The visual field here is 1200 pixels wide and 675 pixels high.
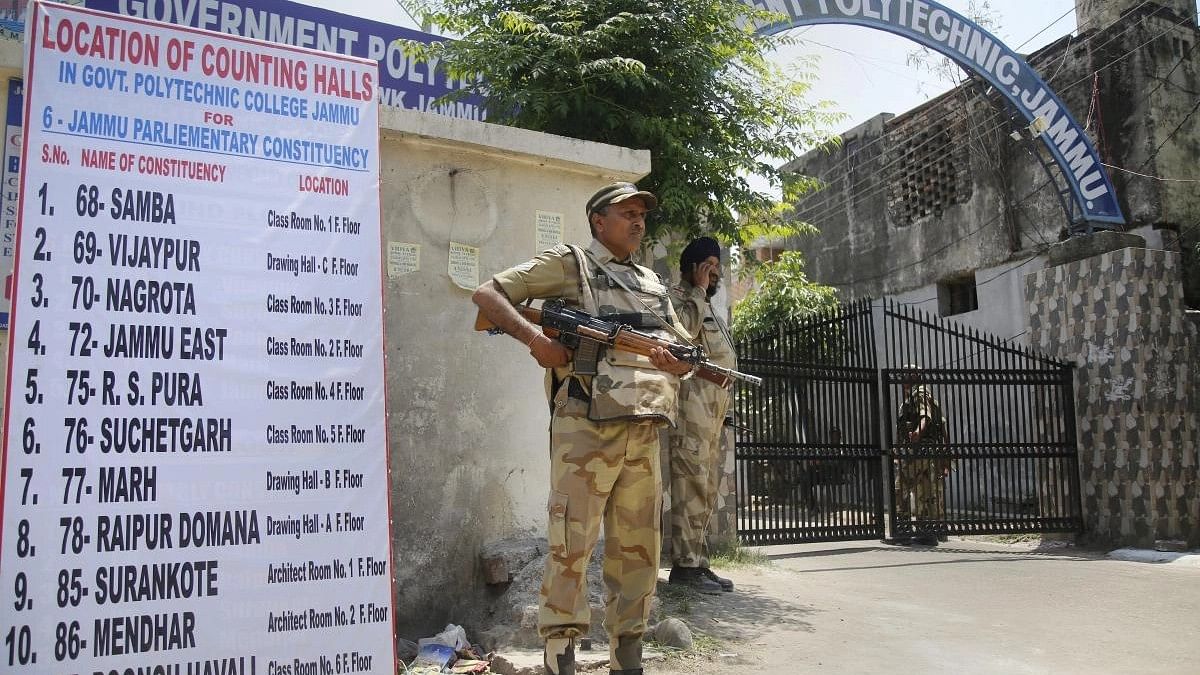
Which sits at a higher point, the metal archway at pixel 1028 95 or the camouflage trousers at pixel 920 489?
the metal archway at pixel 1028 95

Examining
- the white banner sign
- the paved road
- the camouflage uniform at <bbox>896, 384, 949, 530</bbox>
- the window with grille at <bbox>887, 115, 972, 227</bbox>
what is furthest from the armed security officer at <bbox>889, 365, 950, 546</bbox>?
the white banner sign

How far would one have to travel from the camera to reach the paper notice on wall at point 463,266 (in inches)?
164

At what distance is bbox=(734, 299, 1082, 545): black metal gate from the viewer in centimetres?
748

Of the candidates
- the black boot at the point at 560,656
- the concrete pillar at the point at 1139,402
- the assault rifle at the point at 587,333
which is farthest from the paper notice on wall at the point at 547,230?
the concrete pillar at the point at 1139,402

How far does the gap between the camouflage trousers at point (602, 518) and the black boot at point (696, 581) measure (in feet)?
6.22

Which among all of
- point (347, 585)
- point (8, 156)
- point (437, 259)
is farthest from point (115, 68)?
point (347, 585)

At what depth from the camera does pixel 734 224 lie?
18.5 ft

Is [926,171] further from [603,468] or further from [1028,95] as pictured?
[603,468]

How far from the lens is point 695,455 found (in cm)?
508

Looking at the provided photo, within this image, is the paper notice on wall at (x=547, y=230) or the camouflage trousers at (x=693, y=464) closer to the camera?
the paper notice on wall at (x=547, y=230)

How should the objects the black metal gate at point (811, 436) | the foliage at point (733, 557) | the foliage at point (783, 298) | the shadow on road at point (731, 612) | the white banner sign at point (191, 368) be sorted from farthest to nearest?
the foliage at point (783, 298)
the black metal gate at point (811, 436)
the foliage at point (733, 557)
the shadow on road at point (731, 612)
the white banner sign at point (191, 368)

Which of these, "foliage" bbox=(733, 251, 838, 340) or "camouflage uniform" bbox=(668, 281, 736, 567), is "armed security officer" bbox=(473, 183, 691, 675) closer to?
"camouflage uniform" bbox=(668, 281, 736, 567)

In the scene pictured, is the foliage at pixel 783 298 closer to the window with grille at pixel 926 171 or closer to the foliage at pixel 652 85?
the window with grille at pixel 926 171

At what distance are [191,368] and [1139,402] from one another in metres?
8.25
